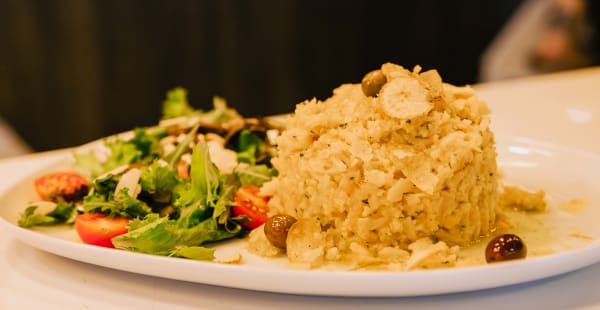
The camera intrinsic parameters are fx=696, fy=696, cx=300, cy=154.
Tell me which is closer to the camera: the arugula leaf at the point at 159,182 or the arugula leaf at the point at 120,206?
the arugula leaf at the point at 120,206

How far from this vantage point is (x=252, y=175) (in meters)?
2.65

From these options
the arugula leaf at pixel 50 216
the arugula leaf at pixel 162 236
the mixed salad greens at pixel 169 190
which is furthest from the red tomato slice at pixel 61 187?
the arugula leaf at pixel 162 236

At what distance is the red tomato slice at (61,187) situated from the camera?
2672mm

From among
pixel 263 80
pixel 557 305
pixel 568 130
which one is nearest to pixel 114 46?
pixel 263 80

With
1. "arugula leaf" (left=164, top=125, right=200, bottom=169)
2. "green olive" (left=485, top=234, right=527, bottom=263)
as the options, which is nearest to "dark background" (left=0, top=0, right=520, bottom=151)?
"arugula leaf" (left=164, top=125, right=200, bottom=169)

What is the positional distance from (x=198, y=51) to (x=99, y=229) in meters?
4.49

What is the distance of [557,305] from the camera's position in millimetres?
1736

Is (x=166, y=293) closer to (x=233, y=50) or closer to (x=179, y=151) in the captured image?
(x=179, y=151)

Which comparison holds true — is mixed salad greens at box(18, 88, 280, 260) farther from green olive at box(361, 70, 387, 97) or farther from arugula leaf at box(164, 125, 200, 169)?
green olive at box(361, 70, 387, 97)

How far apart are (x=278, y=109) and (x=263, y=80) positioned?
342 millimetres

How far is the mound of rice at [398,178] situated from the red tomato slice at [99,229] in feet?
1.97

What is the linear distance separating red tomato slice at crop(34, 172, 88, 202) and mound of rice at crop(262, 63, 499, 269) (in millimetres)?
996

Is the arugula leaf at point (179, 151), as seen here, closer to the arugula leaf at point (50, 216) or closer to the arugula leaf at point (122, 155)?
the arugula leaf at point (122, 155)

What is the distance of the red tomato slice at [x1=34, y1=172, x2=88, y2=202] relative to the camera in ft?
8.77
